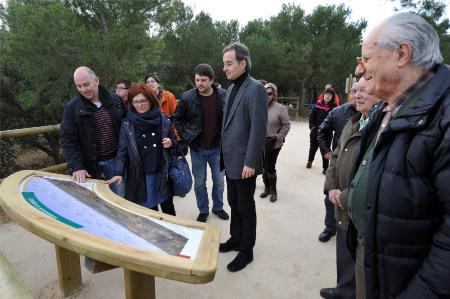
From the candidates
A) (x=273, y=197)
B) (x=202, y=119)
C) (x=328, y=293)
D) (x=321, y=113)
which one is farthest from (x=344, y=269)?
(x=321, y=113)

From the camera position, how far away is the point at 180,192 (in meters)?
2.84

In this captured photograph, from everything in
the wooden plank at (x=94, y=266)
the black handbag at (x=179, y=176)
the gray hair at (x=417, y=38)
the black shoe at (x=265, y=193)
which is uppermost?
the gray hair at (x=417, y=38)

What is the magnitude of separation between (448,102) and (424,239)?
43cm

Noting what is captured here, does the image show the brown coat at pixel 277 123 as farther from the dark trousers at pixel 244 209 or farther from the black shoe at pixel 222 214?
the dark trousers at pixel 244 209

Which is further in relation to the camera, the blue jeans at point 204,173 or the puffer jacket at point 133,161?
the blue jeans at point 204,173

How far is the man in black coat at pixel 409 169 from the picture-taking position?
91cm

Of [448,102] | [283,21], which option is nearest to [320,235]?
[448,102]

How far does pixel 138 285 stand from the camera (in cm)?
177

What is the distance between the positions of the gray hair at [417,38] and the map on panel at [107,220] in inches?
43.4

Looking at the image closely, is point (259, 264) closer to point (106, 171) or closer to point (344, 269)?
point (344, 269)

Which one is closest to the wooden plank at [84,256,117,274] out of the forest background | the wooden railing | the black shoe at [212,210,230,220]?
the black shoe at [212,210,230,220]

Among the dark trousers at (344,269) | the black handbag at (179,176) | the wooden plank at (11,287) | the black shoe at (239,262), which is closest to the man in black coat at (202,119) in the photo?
the black handbag at (179,176)

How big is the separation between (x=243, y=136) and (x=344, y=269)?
118 cm

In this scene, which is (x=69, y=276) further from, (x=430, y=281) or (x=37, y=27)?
(x=37, y=27)
